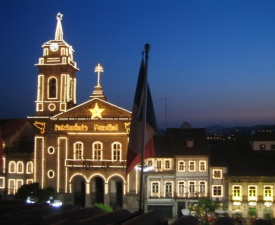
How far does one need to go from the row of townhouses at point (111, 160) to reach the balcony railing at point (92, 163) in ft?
0.39

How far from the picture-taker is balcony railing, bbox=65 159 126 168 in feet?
204

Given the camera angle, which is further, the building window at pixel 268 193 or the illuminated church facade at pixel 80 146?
the illuminated church facade at pixel 80 146

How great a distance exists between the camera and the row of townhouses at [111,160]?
59844mm

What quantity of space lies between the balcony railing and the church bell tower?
22.0 ft

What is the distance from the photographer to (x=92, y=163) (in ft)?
206

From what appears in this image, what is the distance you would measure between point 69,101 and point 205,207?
76.8 ft

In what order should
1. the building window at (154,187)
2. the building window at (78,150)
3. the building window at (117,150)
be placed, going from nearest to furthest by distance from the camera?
the building window at (154,187) → the building window at (117,150) → the building window at (78,150)

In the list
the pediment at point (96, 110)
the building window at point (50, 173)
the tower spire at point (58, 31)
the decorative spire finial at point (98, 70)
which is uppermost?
the tower spire at point (58, 31)

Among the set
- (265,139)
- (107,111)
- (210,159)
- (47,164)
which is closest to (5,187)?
(47,164)

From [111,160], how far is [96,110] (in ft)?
20.4

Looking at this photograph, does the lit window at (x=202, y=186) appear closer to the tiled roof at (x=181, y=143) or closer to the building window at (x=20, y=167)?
the tiled roof at (x=181, y=143)

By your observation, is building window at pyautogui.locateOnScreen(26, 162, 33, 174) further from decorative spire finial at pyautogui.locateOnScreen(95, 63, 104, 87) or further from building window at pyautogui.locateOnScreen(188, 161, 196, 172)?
building window at pyautogui.locateOnScreen(188, 161, 196, 172)

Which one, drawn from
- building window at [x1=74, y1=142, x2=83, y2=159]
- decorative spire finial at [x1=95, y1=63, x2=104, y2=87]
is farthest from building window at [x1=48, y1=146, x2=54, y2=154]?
decorative spire finial at [x1=95, y1=63, x2=104, y2=87]

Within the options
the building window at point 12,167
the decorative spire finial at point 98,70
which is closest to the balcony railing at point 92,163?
the building window at point 12,167
